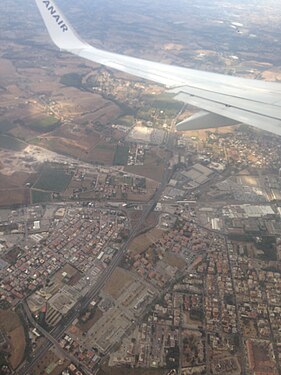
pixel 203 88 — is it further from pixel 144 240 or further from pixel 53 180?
pixel 53 180

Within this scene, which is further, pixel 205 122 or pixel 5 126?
pixel 5 126

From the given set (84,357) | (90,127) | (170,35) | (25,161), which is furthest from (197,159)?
(170,35)

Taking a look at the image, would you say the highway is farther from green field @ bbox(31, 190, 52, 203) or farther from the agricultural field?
the agricultural field

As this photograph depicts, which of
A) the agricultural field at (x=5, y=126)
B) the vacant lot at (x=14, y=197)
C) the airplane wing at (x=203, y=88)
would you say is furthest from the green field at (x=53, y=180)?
the airplane wing at (x=203, y=88)

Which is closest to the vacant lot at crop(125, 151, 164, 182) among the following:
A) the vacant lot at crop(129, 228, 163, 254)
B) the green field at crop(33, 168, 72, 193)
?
the green field at crop(33, 168, 72, 193)

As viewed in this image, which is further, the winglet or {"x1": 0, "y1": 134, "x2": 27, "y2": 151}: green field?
{"x1": 0, "y1": 134, "x2": 27, "y2": 151}: green field

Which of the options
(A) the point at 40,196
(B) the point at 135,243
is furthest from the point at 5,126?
(B) the point at 135,243
